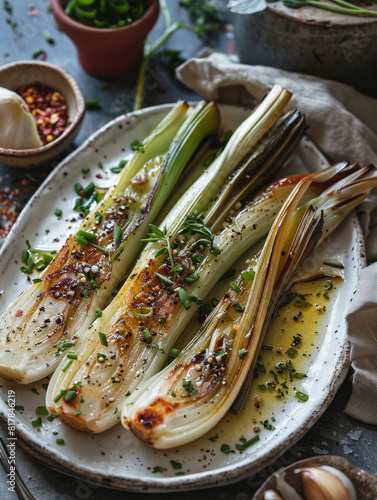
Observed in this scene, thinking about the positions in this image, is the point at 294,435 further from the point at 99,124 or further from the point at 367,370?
the point at 99,124

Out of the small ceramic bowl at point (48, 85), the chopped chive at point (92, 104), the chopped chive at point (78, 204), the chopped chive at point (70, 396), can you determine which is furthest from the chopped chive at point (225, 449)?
the chopped chive at point (92, 104)

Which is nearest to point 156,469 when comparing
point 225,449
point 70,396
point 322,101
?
point 225,449

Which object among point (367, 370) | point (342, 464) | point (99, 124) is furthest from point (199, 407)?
point (99, 124)

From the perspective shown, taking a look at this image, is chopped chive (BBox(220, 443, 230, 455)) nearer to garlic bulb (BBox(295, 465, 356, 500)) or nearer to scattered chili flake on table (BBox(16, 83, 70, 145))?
garlic bulb (BBox(295, 465, 356, 500))

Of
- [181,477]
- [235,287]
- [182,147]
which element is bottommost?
[181,477]

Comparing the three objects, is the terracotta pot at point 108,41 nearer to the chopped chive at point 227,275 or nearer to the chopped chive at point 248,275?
the chopped chive at point 227,275

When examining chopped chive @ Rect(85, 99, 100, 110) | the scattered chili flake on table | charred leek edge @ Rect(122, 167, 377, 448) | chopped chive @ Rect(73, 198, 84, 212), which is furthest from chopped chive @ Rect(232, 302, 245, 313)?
chopped chive @ Rect(85, 99, 100, 110)

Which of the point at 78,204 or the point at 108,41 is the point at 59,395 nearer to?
the point at 78,204
